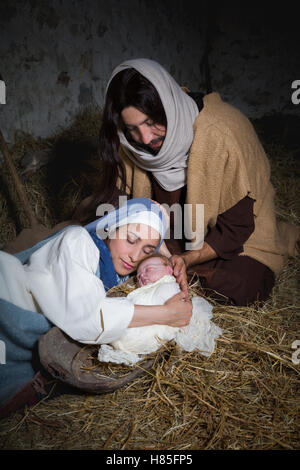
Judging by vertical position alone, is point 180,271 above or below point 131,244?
below

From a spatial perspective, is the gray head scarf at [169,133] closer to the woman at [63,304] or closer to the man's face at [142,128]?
the man's face at [142,128]

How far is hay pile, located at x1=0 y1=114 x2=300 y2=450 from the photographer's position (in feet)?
4.96

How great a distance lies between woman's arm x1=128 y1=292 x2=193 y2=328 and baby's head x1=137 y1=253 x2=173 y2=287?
20 cm

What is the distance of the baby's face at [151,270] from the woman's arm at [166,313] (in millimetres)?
203

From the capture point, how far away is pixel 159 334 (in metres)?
1.82

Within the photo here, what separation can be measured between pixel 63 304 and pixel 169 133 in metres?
1.17

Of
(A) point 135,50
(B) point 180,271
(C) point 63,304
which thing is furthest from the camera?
(A) point 135,50

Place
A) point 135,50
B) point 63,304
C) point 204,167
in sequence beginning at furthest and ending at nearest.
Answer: point 135,50 → point 204,167 → point 63,304

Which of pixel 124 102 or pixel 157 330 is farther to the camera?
pixel 124 102

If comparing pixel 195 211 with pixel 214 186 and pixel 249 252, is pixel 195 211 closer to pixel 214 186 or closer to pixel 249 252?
pixel 214 186

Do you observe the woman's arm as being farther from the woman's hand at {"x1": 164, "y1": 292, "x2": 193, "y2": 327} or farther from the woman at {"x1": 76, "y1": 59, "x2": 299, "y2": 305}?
the woman at {"x1": 76, "y1": 59, "x2": 299, "y2": 305}

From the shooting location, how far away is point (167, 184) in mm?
2496

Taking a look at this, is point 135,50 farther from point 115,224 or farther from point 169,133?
point 115,224

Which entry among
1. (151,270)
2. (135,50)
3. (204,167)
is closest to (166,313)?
(151,270)
